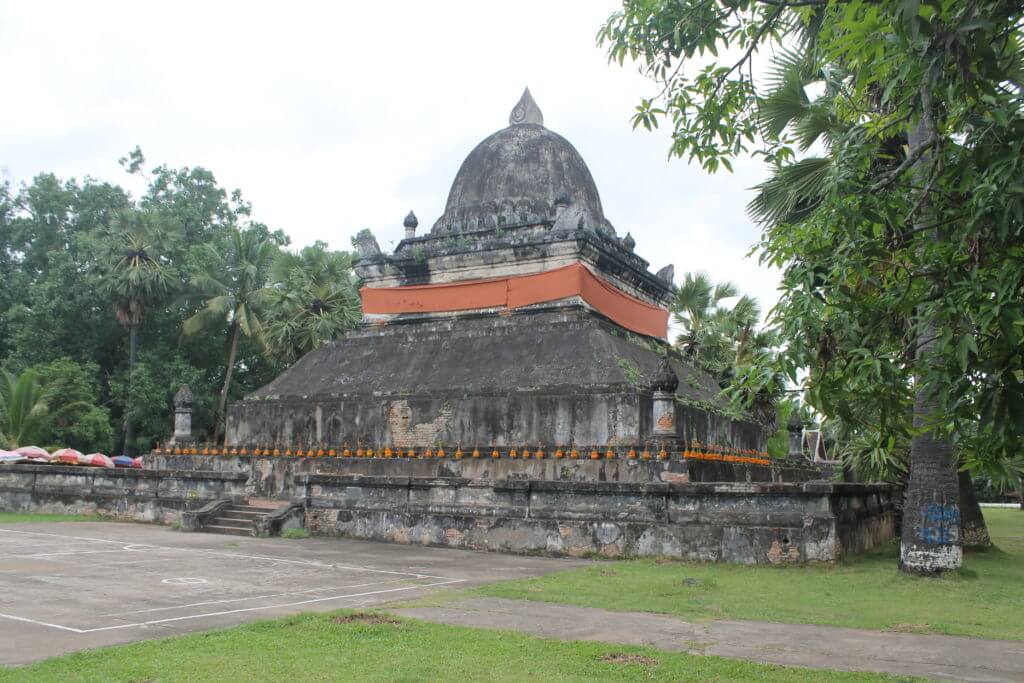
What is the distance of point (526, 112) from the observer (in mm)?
25781

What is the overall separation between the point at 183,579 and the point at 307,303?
2207 cm

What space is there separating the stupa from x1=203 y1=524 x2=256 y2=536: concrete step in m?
4.20

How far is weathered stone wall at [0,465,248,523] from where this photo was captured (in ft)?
59.4

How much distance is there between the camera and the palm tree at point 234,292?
1335 inches

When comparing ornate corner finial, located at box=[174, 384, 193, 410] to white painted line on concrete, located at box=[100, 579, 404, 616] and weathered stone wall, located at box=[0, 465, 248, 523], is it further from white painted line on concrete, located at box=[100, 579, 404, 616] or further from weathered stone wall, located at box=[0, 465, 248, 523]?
Answer: white painted line on concrete, located at box=[100, 579, 404, 616]

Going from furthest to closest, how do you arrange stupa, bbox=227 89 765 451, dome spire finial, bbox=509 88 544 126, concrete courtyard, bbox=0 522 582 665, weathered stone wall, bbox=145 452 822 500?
dome spire finial, bbox=509 88 544 126
stupa, bbox=227 89 765 451
weathered stone wall, bbox=145 452 822 500
concrete courtyard, bbox=0 522 582 665

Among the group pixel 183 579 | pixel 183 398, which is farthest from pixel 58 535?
pixel 183 398

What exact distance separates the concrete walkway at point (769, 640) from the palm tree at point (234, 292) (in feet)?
86.9

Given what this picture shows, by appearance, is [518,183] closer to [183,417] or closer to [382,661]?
[183,417]

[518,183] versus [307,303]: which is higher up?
[518,183]

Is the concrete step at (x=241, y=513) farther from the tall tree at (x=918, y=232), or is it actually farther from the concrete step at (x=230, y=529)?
the tall tree at (x=918, y=232)

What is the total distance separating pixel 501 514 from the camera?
13938 millimetres

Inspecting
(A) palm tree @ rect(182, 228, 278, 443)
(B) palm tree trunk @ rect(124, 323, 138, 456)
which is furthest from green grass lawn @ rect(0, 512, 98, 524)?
(A) palm tree @ rect(182, 228, 278, 443)

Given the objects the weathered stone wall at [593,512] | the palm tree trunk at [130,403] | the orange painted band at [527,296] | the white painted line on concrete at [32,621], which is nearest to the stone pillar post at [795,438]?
the orange painted band at [527,296]
